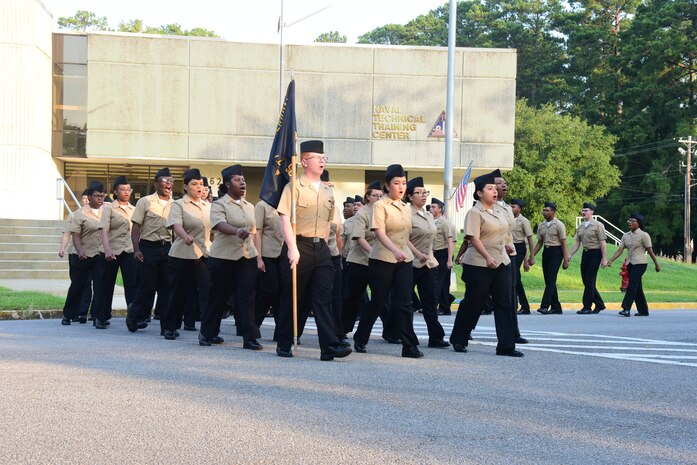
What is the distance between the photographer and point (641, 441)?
6.45 metres

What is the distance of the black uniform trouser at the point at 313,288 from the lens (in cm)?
1045

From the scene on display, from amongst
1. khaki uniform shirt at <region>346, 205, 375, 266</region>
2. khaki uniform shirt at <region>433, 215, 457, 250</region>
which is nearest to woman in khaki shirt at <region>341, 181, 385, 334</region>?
khaki uniform shirt at <region>346, 205, 375, 266</region>

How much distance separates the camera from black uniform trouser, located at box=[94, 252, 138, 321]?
1466cm

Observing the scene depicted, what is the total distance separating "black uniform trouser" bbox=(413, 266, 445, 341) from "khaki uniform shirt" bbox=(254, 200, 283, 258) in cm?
190

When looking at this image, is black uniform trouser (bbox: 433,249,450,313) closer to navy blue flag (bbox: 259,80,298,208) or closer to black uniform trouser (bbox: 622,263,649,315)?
black uniform trouser (bbox: 622,263,649,315)

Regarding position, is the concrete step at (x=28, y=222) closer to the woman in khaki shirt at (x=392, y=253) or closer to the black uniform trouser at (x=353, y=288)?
the black uniform trouser at (x=353, y=288)

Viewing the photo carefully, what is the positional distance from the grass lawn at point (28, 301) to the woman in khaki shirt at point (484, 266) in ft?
28.4

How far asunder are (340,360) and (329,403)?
2.98m

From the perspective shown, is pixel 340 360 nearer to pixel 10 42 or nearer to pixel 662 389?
pixel 662 389

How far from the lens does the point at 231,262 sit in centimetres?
1187

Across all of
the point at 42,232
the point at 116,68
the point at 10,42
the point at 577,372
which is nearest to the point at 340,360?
the point at 577,372

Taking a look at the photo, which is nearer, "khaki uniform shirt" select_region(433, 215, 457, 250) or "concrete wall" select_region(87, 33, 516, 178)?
"khaki uniform shirt" select_region(433, 215, 457, 250)

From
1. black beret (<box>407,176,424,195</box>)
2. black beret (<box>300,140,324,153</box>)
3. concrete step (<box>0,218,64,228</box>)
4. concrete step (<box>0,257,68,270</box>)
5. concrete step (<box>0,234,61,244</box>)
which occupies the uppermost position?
black beret (<box>300,140,324,153</box>)

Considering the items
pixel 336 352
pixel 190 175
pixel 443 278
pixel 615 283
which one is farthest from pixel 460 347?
pixel 615 283
